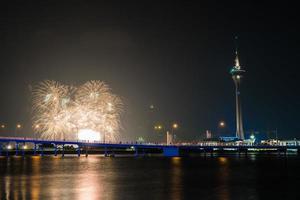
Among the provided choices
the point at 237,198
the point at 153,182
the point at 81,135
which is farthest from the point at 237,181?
the point at 81,135

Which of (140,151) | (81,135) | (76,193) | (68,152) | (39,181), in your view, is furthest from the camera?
(140,151)

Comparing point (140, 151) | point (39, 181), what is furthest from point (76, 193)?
point (140, 151)

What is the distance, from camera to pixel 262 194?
39031 mm

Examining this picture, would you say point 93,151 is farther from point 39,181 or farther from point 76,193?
point 76,193

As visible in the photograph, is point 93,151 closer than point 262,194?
No

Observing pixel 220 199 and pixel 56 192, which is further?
pixel 56 192

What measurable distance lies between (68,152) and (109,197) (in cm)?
11921

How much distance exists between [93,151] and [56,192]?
124 meters

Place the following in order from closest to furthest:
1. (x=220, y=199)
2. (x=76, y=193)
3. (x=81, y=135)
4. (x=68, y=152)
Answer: (x=220, y=199) → (x=76, y=193) → (x=81, y=135) → (x=68, y=152)

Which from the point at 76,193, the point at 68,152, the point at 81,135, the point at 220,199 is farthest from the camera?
the point at 68,152

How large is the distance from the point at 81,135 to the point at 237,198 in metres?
84.3

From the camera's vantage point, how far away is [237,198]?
36031mm

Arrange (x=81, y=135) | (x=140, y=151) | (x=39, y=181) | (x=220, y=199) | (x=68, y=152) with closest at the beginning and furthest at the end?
(x=220, y=199) < (x=39, y=181) < (x=81, y=135) < (x=68, y=152) < (x=140, y=151)

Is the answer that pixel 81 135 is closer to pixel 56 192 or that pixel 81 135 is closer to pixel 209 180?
Result: pixel 209 180
